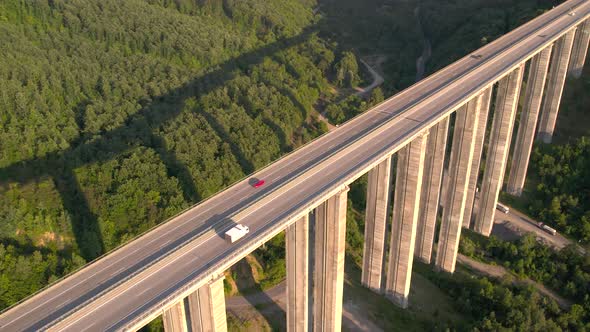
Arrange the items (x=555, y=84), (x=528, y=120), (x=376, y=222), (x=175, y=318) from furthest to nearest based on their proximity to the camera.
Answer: (x=555, y=84) → (x=528, y=120) → (x=376, y=222) → (x=175, y=318)

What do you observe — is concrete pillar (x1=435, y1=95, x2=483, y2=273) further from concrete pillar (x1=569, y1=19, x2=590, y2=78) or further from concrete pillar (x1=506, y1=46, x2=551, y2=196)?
concrete pillar (x1=569, y1=19, x2=590, y2=78)

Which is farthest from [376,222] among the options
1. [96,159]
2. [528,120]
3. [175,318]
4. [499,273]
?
[96,159]

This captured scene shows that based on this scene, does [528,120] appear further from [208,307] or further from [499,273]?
[208,307]

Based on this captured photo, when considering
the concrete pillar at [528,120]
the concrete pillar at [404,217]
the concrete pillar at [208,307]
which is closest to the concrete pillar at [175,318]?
the concrete pillar at [208,307]

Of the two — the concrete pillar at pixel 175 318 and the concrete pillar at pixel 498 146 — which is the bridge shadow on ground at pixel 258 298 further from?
the concrete pillar at pixel 498 146

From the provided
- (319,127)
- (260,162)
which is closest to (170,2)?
(319,127)

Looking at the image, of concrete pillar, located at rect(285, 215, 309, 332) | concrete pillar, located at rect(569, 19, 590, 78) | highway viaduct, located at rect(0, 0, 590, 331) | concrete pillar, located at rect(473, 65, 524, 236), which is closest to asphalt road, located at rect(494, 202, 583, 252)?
concrete pillar, located at rect(473, 65, 524, 236)
